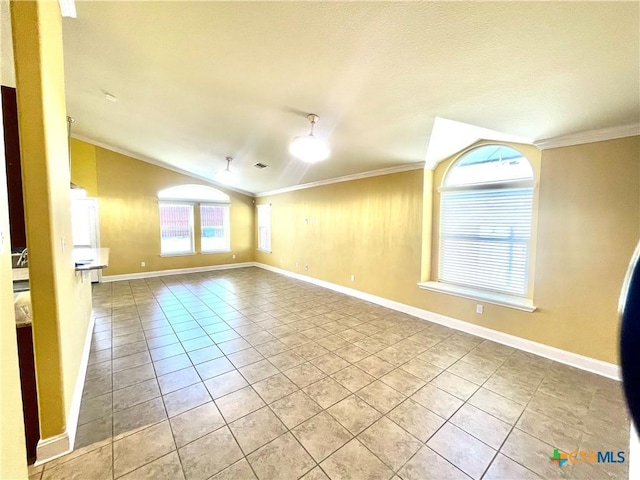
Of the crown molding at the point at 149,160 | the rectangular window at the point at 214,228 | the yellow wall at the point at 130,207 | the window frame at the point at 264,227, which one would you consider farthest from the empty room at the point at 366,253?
the window frame at the point at 264,227

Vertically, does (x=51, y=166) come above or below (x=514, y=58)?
below

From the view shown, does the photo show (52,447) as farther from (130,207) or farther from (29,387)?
(130,207)

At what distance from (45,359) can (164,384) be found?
103 centimetres

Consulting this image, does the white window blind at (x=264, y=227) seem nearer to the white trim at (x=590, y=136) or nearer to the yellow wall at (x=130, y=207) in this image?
the yellow wall at (x=130, y=207)

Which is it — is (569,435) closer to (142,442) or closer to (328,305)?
(142,442)

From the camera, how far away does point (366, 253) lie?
5000mm

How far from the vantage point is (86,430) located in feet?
6.29

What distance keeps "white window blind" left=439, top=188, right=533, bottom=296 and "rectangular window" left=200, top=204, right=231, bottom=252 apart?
609 centimetres

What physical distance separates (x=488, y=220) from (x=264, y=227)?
19.8ft

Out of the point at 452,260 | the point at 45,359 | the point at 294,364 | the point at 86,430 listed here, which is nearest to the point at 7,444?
the point at 45,359

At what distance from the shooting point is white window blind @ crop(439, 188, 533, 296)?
3.27 meters

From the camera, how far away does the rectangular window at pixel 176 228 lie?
23.0ft

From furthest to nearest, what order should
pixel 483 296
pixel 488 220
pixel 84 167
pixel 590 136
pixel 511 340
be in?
1. pixel 84 167
2. pixel 488 220
3. pixel 483 296
4. pixel 511 340
5. pixel 590 136

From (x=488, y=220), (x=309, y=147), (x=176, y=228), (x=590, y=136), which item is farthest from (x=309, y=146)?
(x=176, y=228)
